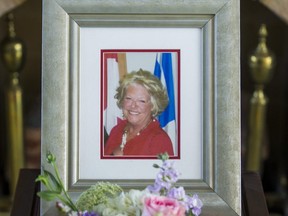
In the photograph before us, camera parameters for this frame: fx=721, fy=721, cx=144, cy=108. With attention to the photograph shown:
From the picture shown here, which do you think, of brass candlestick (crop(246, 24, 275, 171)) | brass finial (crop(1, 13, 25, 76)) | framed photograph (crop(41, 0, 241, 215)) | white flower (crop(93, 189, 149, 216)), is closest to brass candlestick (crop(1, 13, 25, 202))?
brass finial (crop(1, 13, 25, 76))

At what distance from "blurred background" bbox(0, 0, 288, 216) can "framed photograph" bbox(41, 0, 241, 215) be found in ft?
7.64

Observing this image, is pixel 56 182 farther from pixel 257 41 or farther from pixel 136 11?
pixel 257 41

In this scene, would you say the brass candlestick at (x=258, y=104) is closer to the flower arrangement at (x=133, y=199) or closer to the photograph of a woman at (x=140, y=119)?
the photograph of a woman at (x=140, y=119)

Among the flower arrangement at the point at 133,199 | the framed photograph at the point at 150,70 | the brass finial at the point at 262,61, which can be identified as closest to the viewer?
the flower arrangement at the point at 133,199

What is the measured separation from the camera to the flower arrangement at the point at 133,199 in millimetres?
752

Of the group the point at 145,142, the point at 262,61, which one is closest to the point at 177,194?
the point at 145,142

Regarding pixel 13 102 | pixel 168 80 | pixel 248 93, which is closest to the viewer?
pixel 168 80

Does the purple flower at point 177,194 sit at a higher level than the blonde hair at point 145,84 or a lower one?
lower

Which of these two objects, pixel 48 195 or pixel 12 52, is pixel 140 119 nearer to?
pixel 48 195

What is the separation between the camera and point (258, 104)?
122 inches

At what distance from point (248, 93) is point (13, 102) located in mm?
1097

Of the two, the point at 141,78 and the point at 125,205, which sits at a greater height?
the point at 141,78

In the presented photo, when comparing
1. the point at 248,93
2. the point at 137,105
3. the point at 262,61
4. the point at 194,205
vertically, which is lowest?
the point at 194,205

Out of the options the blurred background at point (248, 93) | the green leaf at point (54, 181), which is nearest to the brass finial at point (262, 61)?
the blurred background at point (248, 93)
